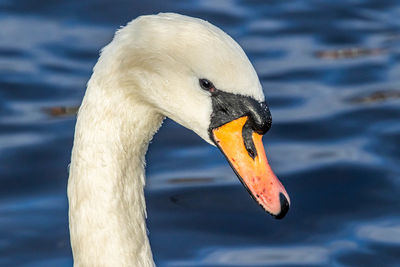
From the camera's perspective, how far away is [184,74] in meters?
4.65

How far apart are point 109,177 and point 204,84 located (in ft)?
2.07

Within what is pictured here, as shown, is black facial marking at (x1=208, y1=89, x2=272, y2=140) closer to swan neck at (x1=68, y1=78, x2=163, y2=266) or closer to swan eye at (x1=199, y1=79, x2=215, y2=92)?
swan eye at (x1=199, y1=79, x2=215, y2=92)

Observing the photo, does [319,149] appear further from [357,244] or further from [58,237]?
[58,237]

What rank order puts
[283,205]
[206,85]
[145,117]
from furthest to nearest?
[145,117], [283,205], [206,85]

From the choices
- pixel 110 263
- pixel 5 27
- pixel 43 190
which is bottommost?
pixel 110 263

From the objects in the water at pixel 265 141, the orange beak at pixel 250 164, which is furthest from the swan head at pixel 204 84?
the water at pixel 265 141

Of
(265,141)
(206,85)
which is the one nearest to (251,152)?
(206,85)

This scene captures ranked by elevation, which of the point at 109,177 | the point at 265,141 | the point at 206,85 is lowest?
the point at 109,177

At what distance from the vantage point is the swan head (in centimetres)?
450

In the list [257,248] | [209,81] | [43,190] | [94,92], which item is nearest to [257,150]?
[209,81]

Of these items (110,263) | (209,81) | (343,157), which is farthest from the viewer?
(343,157)

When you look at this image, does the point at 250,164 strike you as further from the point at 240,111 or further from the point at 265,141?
the point at 265,141

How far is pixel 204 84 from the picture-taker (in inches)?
182

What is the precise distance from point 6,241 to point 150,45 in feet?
9.31
